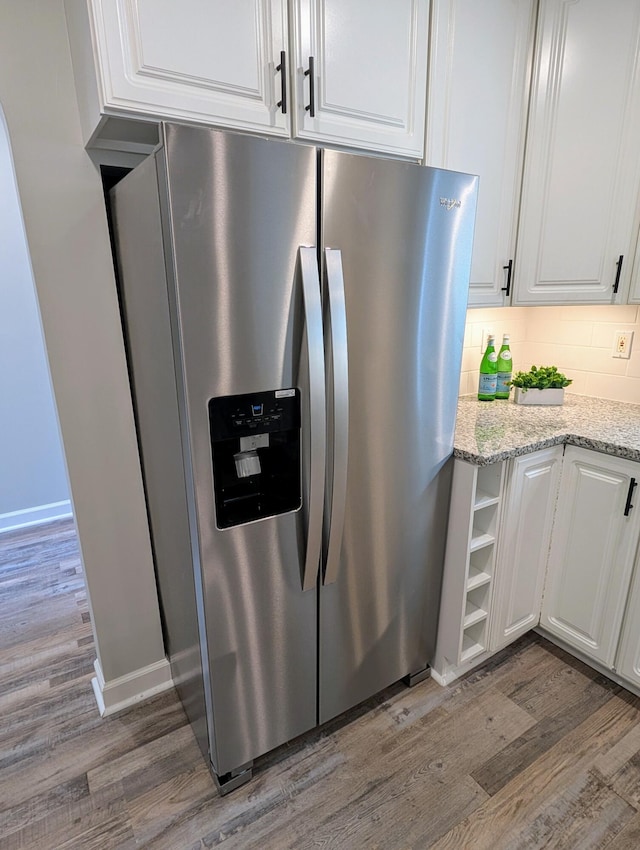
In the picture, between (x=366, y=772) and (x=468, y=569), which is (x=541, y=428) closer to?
(x=468, y=569)

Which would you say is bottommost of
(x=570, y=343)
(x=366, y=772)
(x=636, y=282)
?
(x=366, y=772)

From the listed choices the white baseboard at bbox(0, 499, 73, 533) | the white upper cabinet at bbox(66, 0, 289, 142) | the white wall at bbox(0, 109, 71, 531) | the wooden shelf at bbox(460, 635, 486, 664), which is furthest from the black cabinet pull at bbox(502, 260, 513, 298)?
the white baseboard at bbox(0, 499, 73, 533)

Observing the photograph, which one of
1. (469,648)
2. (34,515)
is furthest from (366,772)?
(34,515)

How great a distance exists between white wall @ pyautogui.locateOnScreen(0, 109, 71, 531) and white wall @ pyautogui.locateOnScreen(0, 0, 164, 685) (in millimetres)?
1282

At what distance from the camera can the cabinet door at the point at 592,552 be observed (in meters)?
1.61

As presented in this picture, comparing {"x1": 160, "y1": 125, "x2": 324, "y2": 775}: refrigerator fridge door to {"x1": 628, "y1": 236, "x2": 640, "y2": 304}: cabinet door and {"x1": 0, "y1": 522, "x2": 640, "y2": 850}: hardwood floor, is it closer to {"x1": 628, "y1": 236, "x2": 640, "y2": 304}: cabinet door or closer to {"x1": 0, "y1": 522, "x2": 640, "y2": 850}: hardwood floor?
{"x1": 0, "y1": 522, "x2": 640, "y2": 850}: hardwood floor

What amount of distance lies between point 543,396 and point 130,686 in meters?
2.04

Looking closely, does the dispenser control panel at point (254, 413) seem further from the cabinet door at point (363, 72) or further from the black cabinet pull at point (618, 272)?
the black cabinet pull at point (618, 272)

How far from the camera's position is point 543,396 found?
2088 mm

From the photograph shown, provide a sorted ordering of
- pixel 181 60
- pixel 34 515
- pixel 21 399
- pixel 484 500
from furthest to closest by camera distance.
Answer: pixel 34 515
pixel 21 399
pixel 484 500
pixel 181 60

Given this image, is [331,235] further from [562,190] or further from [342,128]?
[562,190]

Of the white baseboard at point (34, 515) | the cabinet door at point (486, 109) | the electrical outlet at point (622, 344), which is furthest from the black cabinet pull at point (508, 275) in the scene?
the white baseboard at point (34, 515)

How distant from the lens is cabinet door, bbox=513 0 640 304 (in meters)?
1.63

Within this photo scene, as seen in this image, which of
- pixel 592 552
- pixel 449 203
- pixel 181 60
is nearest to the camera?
pixel 181 60
